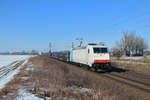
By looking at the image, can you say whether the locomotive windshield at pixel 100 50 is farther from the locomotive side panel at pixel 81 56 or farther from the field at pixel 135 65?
the field at pixel 135 65

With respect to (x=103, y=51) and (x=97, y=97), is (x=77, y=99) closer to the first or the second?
(x=97, y=97)

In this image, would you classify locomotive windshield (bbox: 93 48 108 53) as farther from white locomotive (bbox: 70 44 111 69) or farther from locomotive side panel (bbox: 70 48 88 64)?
locomotive side panel (bbox: 70 48 88 64)

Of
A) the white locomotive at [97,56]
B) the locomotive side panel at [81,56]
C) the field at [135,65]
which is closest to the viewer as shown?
the white locomotive at [97,56]

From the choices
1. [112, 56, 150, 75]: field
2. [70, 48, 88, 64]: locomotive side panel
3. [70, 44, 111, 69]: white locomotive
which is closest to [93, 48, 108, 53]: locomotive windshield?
[70, 44, 111, 69]: white locomotive

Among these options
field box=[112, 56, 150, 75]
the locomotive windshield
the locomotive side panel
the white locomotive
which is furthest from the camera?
the locomotive side panel

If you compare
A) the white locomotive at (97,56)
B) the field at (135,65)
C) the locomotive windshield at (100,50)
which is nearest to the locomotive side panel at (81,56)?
the white locomotive at (97,56)

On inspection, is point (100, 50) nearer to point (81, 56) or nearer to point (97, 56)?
point (97, 56)

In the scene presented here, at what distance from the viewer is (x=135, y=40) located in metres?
78.6

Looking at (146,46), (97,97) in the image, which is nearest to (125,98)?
(97,97)

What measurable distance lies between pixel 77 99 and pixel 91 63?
1217cm

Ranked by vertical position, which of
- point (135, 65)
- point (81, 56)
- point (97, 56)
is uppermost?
point (97, 56)

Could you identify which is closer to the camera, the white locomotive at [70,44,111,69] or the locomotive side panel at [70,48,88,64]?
the white locomotive at [70,44,111,69]

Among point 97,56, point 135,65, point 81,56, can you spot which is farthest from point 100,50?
point 135,65

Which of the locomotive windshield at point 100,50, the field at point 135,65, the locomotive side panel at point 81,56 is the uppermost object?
the locomotive windshield at point 100,50
